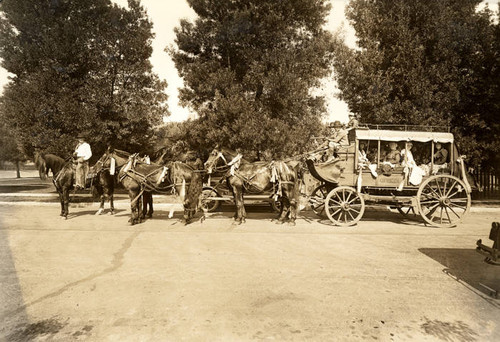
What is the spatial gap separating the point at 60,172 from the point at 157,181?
3530 millimetres

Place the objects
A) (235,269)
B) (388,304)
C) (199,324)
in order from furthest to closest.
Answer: (235,269), (388,304), (199,324)

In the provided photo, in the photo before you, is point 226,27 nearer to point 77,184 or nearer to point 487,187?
point 77,184

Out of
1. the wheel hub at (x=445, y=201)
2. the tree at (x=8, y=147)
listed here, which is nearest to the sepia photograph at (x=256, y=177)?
the wheel hub at (x=445, y=201)

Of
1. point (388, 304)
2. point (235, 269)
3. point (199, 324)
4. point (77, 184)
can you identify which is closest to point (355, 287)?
point (388, 304)

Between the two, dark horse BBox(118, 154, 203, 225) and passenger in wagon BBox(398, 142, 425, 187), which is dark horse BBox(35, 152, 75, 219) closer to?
dark horse BBox(118, 154, 203, 225)

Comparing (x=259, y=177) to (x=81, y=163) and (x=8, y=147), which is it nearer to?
(x=81, y=163)

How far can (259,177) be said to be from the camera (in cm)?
1051

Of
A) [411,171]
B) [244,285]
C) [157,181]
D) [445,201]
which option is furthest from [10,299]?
[445,201]

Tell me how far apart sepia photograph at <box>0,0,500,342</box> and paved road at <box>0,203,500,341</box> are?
4 cm

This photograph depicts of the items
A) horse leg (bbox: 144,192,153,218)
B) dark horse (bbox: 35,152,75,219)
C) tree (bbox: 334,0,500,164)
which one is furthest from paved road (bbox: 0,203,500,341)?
tree (bbox: 334,0,500,164)

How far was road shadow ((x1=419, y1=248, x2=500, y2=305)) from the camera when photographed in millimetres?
5488

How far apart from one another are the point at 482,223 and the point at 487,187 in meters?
6.57

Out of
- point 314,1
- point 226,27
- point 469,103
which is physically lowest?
point 469,103

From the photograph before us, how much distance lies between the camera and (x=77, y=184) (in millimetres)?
11133
